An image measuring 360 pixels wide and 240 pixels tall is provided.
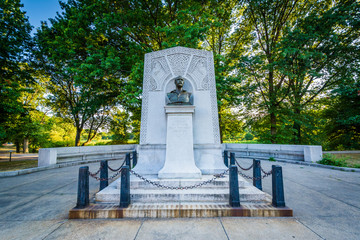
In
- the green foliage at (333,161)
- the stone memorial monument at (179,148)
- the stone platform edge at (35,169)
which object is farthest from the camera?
the green foliage at (333,161)

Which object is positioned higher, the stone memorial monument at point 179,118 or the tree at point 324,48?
the tree at point 324,48

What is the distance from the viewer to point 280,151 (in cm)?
1097

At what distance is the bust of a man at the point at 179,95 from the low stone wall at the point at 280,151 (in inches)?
350

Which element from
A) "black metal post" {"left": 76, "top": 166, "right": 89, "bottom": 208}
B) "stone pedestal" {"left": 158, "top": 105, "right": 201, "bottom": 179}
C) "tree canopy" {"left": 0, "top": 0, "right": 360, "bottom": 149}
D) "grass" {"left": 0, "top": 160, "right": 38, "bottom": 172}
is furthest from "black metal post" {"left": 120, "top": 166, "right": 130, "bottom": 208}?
"grass" {"left": 0, "top": 160, "right": 38, "bottom": 172}

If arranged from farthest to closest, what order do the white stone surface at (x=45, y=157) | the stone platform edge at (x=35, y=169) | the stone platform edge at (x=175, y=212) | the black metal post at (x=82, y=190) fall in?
the white stone surface at (x=45, y=157) → the stone platform edge at (x=35, y=169) → the black metal post at (x=82, y=190) → the stone platform edge at (x=175, y=212)

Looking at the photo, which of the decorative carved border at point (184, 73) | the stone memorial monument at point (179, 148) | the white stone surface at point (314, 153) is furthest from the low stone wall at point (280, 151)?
the decorative carved border at point (184, 73)

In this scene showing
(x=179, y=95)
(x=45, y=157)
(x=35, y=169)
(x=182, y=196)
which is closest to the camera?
(x=182, y=196)

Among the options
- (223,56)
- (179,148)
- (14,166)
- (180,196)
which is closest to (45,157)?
(14,166)

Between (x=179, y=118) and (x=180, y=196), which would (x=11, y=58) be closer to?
(x=179, y=118)

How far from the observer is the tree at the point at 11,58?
30.3ft

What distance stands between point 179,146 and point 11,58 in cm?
1444

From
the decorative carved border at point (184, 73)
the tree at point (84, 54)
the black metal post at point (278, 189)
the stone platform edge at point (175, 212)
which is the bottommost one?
the stone platform edge at point (175, 212)

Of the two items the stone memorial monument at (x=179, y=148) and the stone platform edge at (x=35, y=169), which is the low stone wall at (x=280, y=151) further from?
the stone platform edge at (x=35, y=169)

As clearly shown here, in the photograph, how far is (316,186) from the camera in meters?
5.49
